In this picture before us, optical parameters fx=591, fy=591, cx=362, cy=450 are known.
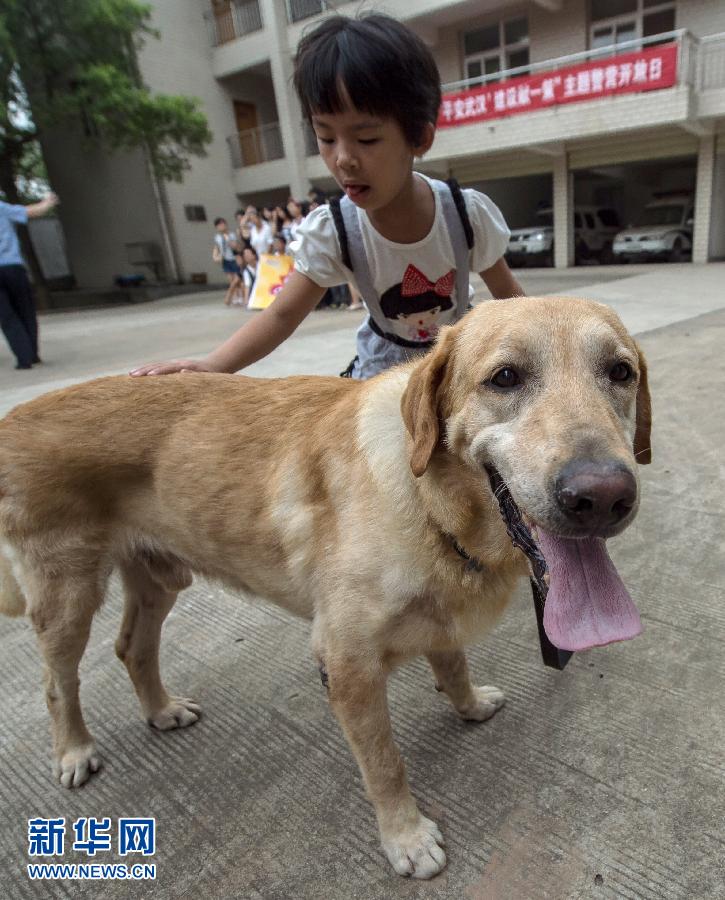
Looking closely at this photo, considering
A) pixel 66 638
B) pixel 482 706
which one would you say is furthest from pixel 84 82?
pixel 482 706

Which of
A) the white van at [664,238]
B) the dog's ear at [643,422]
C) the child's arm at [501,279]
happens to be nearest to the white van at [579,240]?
the white van at [664,238]

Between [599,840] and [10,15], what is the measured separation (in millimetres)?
23554

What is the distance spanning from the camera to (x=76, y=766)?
1888mm

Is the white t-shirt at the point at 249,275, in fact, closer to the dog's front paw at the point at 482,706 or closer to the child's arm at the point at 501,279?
the child's arm at the point at 501,279

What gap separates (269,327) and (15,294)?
6.78 metres

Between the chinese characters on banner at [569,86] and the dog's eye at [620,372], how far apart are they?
42.5 feet

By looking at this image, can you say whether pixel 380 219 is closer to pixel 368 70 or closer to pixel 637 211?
pixel 368 70

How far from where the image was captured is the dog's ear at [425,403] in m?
1.43

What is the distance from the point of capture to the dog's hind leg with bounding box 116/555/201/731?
2.05 metres

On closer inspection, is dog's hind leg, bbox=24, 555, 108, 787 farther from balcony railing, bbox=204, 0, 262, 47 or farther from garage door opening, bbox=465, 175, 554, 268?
balcony railing, bbox=204, 0, 262, 47

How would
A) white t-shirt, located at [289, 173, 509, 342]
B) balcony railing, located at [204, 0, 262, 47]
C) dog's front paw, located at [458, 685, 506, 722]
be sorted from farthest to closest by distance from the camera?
balcony railing, located at [204, 0, 262, 47] < white t-shirt, located at [289, 173, 509, 342] < dog's front paw, located at [458, 685, 506, 722]

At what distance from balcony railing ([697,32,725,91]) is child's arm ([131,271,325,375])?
52.2 ft

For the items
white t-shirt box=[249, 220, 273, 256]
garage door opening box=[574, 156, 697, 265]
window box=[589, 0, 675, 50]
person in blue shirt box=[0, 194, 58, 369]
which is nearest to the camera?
person in blue shirt box=[0, 194, 58, 369]

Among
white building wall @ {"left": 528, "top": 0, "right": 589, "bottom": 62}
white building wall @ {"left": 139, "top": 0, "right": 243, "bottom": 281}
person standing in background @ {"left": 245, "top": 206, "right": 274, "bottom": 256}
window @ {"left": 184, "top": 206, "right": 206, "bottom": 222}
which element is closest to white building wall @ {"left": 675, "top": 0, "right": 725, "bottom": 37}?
white building wall @ {"left": 528, "top": 0, "right": 589, "bottom": 62}
